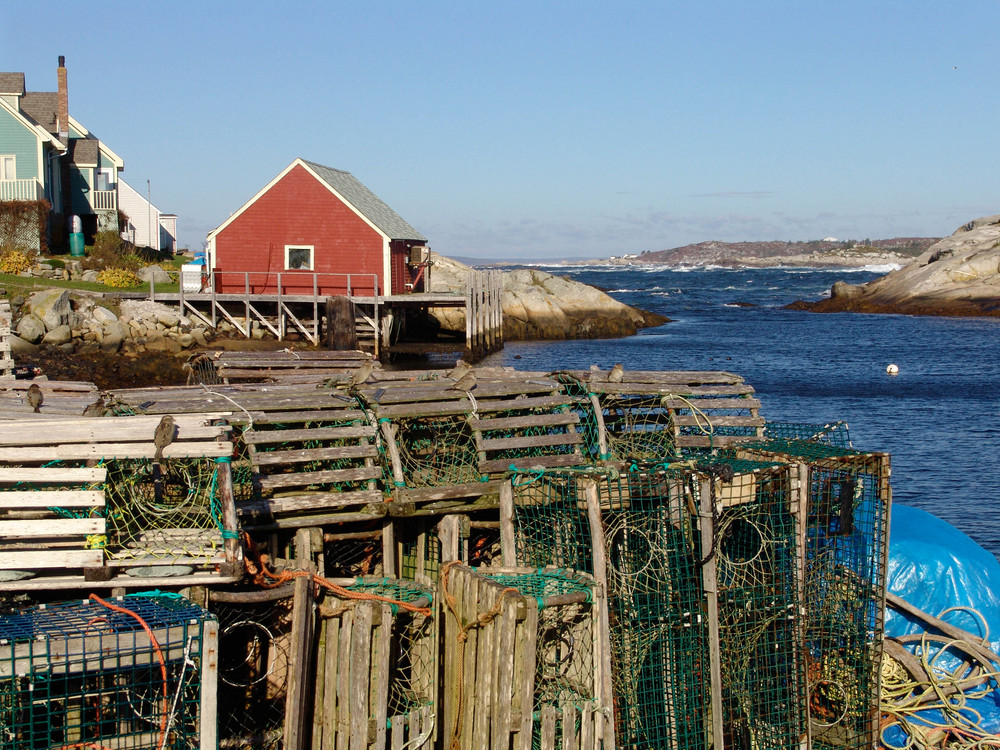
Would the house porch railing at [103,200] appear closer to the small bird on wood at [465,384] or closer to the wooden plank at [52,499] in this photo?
the small bird on wood at [465,384]

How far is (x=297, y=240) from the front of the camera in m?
29.5

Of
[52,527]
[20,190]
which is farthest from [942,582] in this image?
[20,190]

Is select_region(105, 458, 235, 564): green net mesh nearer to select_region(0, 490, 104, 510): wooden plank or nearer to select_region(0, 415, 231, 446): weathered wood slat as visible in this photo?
select_region(0, 490, 104, 510): wooden plank

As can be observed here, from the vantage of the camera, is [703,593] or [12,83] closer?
[703,593]

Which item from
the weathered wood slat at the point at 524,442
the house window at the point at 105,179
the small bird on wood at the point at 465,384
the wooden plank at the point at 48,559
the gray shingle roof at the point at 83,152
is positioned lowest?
the wooden plank at the point at 48,559

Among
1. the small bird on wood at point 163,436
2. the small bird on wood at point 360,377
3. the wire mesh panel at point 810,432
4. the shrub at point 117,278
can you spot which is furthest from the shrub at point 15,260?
the small bird on wood at point 163,436

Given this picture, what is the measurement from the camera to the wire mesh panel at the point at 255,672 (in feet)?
18.9

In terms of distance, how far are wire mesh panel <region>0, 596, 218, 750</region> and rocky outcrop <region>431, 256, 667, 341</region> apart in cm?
3286

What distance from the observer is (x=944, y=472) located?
17141 millimetres

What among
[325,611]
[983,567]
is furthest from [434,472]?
[983,567]

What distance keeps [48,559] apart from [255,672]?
141cm

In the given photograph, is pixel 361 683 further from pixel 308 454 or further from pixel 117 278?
pixel 117 278

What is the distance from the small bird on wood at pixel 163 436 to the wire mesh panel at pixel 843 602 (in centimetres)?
379

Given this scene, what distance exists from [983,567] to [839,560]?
1.49 meters
